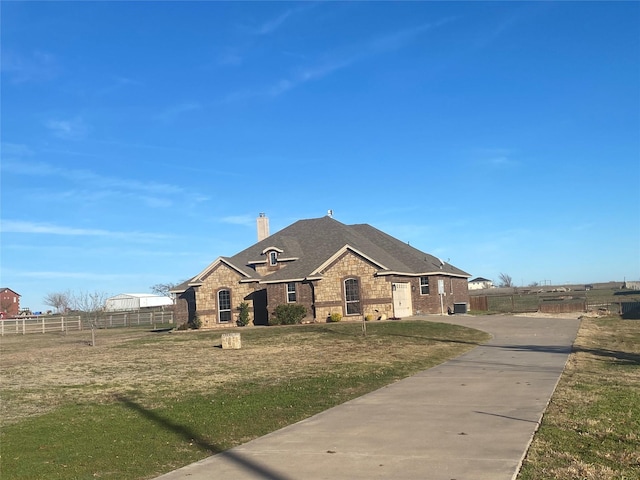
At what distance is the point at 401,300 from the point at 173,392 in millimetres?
24853

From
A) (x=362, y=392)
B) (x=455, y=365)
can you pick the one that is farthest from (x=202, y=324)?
(x=362, y=392)

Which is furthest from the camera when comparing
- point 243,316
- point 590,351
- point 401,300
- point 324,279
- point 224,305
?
point 224,305

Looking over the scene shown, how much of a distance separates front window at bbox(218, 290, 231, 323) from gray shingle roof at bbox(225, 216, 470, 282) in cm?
200

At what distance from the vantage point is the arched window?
35.4 m

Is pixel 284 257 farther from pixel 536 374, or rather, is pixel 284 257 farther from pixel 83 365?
pixel 536 374

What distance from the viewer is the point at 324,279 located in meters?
36.1

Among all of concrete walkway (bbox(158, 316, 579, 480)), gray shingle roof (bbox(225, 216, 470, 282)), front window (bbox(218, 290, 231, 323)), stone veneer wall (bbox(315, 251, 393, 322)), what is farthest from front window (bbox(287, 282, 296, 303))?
concrete walkway (bbox(158, 316, 579, 480))

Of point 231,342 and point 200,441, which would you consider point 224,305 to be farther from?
point 200,441

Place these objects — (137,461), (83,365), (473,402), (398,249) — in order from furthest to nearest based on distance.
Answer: (398,249)
(83,365)
(473,402)
(137,461)

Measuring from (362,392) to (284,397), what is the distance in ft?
5.46

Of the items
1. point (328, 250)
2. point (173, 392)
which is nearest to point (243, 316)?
point (328, 250)

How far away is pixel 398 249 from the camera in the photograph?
142 feet

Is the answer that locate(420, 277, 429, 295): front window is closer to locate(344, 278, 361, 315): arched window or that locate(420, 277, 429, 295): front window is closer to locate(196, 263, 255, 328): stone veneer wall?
locate(344, 278, 361, 315): arched window

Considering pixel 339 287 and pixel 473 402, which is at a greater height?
pixel 339 287
